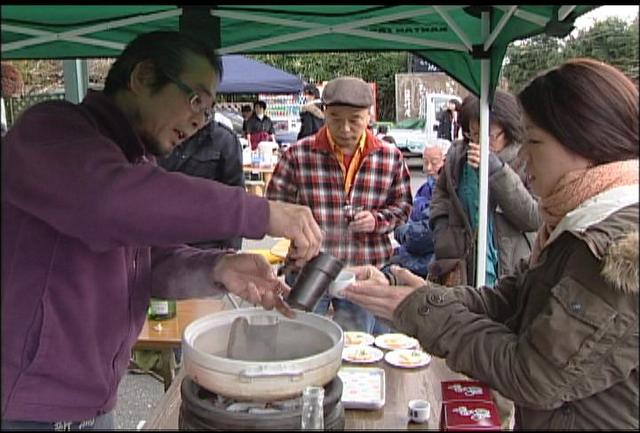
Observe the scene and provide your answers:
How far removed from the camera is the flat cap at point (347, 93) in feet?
10.1

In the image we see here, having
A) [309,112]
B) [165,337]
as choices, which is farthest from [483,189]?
[309,112]

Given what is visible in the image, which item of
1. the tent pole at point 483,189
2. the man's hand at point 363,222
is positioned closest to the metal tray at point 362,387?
the man's hand at point 363,222

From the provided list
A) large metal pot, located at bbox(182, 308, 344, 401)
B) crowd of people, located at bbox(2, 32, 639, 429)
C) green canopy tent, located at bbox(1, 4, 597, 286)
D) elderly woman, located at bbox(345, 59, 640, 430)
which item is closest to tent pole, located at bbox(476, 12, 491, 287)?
green canopy tent, located at bbox(1, 4, 597, 286)

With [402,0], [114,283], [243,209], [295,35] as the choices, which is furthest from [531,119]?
[295,35]

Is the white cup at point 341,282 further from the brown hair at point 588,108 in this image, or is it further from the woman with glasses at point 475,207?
the woman with glasses at point 475,207

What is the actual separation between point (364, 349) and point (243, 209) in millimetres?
1180

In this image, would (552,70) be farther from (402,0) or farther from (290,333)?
(290,333)

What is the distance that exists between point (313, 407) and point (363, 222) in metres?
1.66

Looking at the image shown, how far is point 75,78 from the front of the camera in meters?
1.57

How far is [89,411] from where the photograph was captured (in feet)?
4.37

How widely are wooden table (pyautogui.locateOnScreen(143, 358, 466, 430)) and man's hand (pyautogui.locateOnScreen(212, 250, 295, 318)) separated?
0.29 metres

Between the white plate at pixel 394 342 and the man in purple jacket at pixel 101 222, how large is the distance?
0.74 metres

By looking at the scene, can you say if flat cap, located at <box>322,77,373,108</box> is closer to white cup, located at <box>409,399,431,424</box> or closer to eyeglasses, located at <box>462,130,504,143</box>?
eyeglasses, located at <box>462,130,504,143</box>

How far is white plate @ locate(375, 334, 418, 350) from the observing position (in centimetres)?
222
